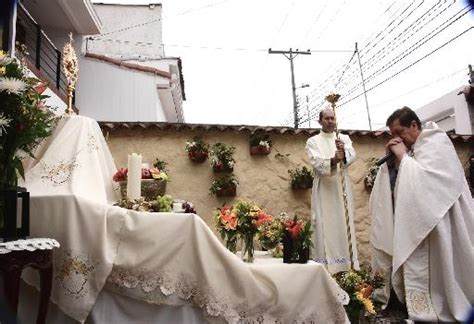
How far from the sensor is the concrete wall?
6078 mm

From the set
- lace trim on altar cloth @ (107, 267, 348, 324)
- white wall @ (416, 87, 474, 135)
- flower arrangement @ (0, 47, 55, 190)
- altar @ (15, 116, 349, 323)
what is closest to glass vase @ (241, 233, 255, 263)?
altar @ (15, 116, 349, 323)

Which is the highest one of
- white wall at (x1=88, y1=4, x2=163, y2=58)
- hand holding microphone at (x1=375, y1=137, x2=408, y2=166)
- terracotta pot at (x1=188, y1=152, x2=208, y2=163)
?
white wall at (x1=88, y1=4, x2=163, y2=58)

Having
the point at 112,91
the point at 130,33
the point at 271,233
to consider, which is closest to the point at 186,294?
the point at 271,233

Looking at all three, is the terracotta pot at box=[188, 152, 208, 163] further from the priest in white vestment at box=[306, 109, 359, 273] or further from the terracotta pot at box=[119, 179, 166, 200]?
the terracotta pot at box=[119, 179, 166, 200]

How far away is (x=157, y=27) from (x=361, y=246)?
425 inches

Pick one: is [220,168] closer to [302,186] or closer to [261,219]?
[302,186]

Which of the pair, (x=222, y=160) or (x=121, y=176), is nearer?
(x=121, y=176)

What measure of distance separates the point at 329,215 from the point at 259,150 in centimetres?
184

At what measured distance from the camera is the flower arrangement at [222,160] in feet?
19.9

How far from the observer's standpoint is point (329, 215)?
480 cm

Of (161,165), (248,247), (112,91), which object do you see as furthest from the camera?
(112,91)

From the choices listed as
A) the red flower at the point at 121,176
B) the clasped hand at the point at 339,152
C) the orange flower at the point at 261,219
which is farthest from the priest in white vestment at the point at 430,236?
the red flower at the point at 121,176

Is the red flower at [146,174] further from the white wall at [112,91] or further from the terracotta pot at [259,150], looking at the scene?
the white wall at [112,91]

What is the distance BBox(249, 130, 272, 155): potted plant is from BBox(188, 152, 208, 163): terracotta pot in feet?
2.54
